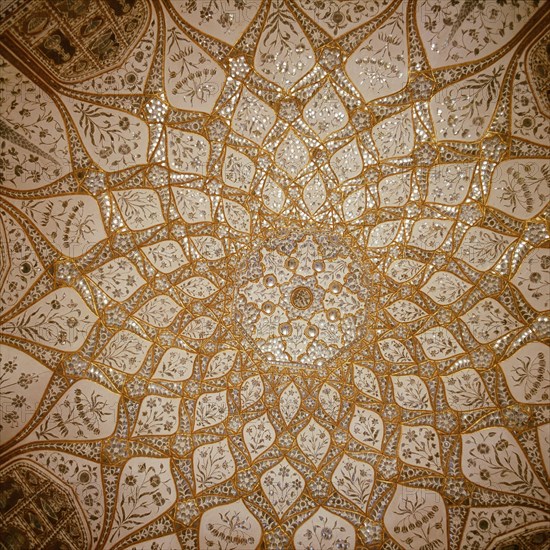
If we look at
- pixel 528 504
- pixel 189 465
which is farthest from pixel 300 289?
pixel 528 504

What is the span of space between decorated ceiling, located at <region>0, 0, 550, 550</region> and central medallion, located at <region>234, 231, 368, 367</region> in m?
0.04

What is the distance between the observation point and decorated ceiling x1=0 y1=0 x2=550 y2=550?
8297mm

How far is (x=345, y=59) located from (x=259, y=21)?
1.34m

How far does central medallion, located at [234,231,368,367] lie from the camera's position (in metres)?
9.79

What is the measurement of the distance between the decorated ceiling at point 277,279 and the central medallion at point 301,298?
1.5 inches

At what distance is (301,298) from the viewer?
33.0 feet

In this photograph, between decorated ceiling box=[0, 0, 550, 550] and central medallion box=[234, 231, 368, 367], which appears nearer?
decorated ceiling box=[0, 0, 550, 550]

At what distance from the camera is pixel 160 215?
9.29 m

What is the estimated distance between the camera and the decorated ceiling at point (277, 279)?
27.2ft

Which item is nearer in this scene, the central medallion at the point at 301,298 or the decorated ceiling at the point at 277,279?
the decorated ceiling at the point at 277,279

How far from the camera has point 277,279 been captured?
32.9ft

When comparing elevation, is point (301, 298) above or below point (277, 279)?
below

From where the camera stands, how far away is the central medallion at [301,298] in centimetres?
979

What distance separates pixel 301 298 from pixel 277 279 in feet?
1.72
